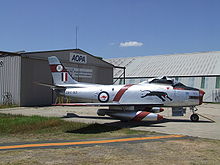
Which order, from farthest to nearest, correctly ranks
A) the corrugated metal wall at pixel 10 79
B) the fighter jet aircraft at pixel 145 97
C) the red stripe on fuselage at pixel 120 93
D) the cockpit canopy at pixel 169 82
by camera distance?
1. the corrugated metal wall at pixel 10 79
2. the red stripe on fuselage at pixel 120 93
3. the cockpit canopy at pixel 169 82
4. the fighter jet aircraft at pixel 145 97

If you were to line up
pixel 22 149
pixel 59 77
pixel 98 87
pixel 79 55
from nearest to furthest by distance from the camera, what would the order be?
pixel 22 149, pixel 98 87, pixel 59 77, pixel 79 55

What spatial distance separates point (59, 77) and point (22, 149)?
10.6 meters

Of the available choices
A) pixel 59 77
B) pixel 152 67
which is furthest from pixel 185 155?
pixel 152 67

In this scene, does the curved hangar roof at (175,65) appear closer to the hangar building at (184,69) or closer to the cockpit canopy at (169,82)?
the hangar building at (184,69)

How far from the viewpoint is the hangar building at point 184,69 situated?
38094 mm

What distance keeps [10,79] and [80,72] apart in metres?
8.48

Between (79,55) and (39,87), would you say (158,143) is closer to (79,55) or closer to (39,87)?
(39,87)

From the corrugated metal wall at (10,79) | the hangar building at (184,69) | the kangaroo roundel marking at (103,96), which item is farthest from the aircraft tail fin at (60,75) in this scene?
the hangar building at (184,69)

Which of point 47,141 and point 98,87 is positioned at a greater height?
point 98,87

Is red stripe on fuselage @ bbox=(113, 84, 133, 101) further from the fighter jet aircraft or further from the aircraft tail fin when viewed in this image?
the aircraft tail fin

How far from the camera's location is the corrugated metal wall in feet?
79.9

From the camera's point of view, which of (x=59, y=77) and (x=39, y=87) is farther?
(x=39, y=87)

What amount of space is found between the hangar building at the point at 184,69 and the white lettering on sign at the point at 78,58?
10.9 m

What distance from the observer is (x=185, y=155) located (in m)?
7.08
